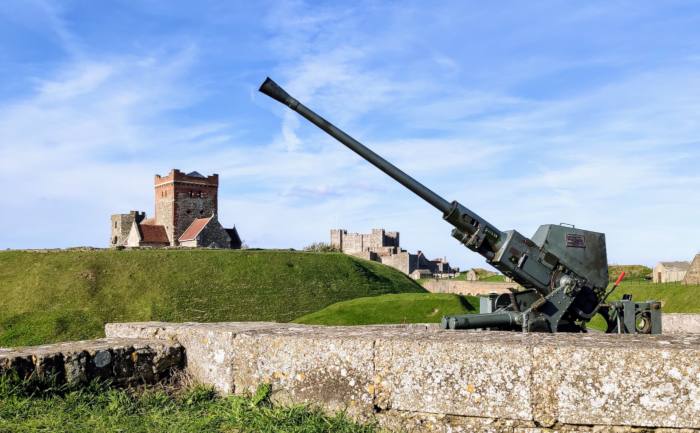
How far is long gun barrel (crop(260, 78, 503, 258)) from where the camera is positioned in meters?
8.13

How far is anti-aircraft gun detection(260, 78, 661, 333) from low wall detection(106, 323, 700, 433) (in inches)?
104

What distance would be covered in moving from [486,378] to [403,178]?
4023 millimetres

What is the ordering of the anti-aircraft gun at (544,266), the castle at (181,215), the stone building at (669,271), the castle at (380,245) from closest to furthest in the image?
the anti-aircraft gun at (544,266) < the stone building at (669,271) < the castle at (181,215) < the castle at (380,245)

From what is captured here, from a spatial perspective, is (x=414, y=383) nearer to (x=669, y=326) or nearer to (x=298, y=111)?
(x=298, y=111)

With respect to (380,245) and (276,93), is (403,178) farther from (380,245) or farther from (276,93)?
(380,245)

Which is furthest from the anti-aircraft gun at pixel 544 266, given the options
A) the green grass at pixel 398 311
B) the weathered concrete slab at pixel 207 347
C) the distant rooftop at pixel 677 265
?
the distant rooftop at pixel 677 265

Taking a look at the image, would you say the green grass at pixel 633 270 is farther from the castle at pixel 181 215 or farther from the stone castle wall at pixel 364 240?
the stone castle wall at pixel 364 240

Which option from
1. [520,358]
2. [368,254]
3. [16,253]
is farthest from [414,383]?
[368,254]

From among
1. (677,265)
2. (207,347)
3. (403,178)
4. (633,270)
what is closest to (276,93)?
(403,178)

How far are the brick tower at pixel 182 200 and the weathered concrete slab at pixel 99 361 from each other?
198 ft

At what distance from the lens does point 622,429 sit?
14.1ft

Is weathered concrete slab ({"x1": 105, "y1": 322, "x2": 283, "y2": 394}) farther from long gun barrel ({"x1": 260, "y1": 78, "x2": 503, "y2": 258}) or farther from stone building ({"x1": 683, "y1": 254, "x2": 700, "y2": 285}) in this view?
stone building ({"x1": 683, "y1": 254, "x2": 700, "y2": 285})

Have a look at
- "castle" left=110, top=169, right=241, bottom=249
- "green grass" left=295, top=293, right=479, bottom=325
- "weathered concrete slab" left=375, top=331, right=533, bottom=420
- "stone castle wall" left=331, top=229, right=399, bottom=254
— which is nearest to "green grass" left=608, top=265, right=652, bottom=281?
"green grass" left=295, top=293, right=479, bottom=325

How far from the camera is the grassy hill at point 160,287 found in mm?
29891
